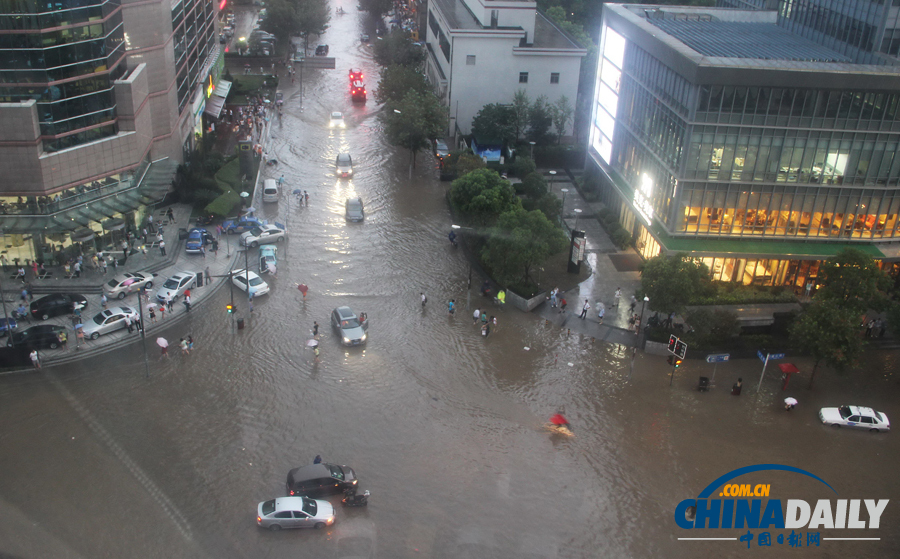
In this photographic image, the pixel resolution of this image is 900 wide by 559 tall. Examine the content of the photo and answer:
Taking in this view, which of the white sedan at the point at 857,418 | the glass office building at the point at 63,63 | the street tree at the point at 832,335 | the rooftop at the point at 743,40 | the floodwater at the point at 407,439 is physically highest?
the rooftop at the point at 743,40

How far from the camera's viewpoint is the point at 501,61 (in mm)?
82312

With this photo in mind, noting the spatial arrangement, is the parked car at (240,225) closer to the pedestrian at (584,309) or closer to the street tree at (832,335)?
the pedestrian at (584,309)

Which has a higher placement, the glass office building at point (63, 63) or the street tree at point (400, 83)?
the glass office building at point (63, 63)

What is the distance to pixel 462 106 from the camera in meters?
84.2

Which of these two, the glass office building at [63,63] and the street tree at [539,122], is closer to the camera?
the glass office building at [63,63]

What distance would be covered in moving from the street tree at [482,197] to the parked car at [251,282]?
1635cm

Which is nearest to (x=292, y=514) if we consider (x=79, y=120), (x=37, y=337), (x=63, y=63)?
(x=37, y=337)

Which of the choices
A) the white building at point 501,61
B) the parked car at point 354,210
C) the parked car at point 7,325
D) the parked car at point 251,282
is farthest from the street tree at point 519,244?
the white building at point 501,61

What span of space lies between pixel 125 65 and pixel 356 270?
876 inches

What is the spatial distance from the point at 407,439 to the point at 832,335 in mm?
24294

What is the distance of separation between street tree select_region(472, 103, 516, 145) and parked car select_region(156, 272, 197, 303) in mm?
36070

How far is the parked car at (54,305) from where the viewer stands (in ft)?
154

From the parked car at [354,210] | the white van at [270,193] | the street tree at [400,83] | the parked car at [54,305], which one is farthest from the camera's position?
the street tree at [400,83]

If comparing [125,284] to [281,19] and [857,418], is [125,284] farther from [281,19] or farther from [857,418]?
[281,19]
